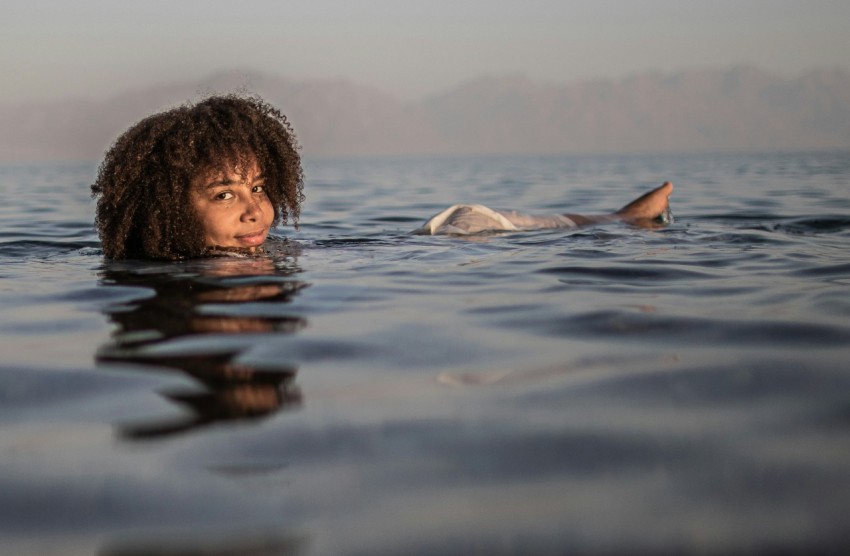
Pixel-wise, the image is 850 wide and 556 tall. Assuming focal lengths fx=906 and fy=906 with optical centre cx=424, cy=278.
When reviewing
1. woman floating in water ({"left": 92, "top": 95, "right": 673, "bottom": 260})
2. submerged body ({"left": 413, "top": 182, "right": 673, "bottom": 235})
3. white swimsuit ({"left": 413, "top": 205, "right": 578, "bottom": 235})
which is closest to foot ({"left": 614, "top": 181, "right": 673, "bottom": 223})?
submerged body ({"left": 413, "top": 182, "right": 673, "bottom": 235})

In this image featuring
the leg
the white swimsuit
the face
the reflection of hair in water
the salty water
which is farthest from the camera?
the leg

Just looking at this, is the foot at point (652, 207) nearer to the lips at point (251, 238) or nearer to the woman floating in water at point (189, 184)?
the woman floating in water at point (189, 184)

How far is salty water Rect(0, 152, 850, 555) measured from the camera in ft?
4.71

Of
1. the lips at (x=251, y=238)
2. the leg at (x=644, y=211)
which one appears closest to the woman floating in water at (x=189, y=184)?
the lips at (x=251, y=238)

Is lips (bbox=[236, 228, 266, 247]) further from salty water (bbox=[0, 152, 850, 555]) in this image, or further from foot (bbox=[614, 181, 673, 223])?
foot (bbox=[614, 181, 673, 223])

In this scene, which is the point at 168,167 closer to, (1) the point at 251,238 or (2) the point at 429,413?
(1) the point at 251,238

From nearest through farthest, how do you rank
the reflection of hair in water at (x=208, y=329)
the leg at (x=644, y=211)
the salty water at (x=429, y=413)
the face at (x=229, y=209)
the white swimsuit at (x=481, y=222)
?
the salty water at (x=429, y=413) → the reflection of hair in water at (x=208, y=329) → the face at (x=229, y=209) → the white swimsuit at (x=481, y=222) → the leg at (x=644, y=211)

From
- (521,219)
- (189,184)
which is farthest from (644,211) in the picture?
(189,184)

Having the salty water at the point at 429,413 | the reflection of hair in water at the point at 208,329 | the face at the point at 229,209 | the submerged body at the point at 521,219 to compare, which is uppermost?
the face at the point at 229,209

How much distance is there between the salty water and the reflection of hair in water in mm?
13

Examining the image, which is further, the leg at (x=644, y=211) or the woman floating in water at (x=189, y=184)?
the leg at (x=644, y=211)

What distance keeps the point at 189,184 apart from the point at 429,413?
13.4ft

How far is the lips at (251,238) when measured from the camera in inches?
220

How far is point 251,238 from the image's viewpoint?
560 centimetres
